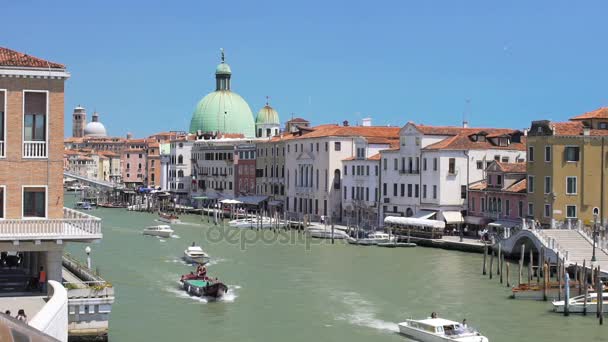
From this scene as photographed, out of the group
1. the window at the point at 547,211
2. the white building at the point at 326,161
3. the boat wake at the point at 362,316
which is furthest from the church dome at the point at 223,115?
the boat wake at the point at 362,316

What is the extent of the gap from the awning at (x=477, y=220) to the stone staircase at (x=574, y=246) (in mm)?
8845

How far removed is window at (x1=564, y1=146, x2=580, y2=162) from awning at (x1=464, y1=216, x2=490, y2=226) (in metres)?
7.30

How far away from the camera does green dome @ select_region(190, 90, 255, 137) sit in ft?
305

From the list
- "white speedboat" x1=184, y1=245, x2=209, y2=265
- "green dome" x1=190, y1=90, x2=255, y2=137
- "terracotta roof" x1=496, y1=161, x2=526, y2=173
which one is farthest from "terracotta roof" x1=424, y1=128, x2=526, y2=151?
"green dome" x1=190, y1=90, x2=255, y2=137

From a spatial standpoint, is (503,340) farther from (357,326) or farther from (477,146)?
(477,146)

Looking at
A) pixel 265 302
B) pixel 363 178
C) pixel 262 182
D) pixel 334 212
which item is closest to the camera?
pixel 265 302

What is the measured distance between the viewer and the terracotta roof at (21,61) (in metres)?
15.7

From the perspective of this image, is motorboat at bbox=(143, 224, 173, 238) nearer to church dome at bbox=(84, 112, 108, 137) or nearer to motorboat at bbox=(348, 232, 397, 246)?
motorboat at bbox=(348, 232, 397, 246)

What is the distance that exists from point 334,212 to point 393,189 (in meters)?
8.12

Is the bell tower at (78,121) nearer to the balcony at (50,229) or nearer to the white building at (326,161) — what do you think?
the white building at (326,161)

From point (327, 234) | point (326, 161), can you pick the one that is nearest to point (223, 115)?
point (326, 161)

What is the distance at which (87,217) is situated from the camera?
16047 millimetres

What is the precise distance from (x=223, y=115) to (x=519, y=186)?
56067 millimetres

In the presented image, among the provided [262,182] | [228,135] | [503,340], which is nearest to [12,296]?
[503,340]
